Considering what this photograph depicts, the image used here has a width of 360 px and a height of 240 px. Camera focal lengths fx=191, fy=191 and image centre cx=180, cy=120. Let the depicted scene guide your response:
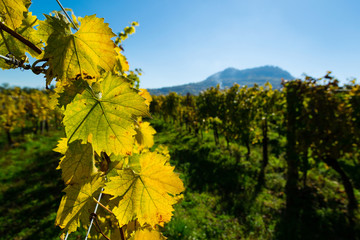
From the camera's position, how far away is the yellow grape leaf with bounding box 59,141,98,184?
0.81 metres

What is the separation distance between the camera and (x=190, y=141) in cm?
1350

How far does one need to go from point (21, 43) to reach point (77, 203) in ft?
2.51

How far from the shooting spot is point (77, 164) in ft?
2.73

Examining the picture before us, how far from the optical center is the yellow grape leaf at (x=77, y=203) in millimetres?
868

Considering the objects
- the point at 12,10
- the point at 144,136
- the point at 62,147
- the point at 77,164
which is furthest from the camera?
the point at 144,136

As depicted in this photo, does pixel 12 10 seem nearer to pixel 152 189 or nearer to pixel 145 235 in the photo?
pixel 152 189

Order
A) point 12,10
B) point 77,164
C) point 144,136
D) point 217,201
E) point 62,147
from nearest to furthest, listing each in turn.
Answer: point 12,10, point 77,164, point 62,147, point 144,136, point 217,201

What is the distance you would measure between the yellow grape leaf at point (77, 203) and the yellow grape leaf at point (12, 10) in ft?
2.23

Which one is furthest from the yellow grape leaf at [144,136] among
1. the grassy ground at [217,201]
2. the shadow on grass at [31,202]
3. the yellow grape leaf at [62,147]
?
the shadow on grass at [31,202]

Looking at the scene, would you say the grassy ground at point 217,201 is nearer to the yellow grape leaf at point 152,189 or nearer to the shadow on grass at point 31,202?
the shadow on grass at point 31,202

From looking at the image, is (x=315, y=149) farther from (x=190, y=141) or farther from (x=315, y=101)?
(x=190, y=141)

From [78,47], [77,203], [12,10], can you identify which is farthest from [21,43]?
[77,203]

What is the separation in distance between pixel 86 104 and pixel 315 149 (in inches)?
278

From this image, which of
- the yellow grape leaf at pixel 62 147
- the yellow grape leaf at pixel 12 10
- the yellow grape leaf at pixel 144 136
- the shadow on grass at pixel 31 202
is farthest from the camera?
the shadow on grass at pixel 31 202
